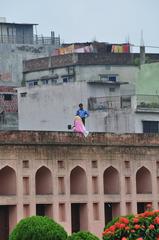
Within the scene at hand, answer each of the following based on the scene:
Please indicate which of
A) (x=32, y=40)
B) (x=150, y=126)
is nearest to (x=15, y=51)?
(x=32, y=40)

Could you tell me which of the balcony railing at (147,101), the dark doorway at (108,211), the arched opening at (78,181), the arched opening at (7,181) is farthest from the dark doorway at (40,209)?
the balcony railing at (147,101)

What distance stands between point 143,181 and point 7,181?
718cm

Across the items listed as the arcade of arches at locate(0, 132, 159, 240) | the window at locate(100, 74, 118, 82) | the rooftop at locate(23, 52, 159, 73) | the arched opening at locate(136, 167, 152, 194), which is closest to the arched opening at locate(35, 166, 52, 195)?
the arcade of arches at locate(0, 132, 159, 240)

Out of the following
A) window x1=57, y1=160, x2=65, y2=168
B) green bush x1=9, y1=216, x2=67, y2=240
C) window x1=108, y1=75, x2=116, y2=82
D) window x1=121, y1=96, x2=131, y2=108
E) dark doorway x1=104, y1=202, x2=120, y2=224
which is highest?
window x1=108, y1=75, x2=116, y2=82

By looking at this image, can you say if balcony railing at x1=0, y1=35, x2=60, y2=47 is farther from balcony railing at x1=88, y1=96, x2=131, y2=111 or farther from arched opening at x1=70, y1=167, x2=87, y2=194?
arched opening at x1=70, y1=167, x2=87, y2=194

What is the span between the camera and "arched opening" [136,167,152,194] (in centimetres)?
5192

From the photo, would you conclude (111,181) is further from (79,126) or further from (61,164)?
(79,126)

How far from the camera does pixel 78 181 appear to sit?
49406mm

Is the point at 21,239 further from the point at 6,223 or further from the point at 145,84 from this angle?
the point at 145,84

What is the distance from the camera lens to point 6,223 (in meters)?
46.5

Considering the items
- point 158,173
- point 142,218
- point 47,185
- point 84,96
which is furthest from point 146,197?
point 142,218

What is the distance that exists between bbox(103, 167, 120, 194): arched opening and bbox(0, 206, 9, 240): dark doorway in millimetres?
5167

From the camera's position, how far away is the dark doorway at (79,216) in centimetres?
4903

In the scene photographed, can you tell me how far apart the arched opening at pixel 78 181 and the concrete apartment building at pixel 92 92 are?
Result: 338 inches
